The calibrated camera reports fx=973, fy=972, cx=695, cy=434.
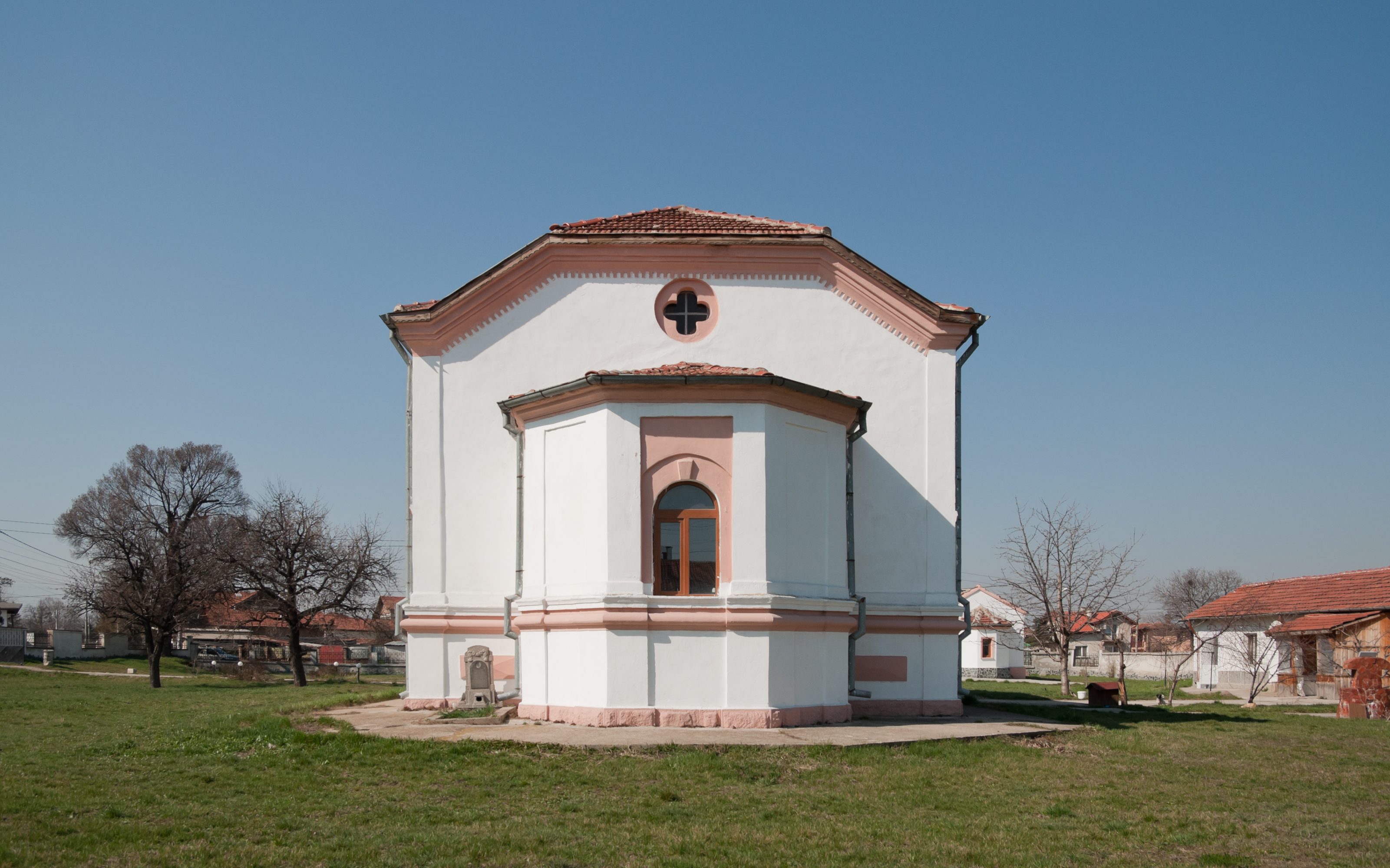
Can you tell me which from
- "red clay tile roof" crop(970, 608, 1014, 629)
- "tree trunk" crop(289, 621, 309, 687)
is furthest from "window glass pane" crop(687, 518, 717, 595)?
"red clay tile roof" crop(970, 608, 1014, 629)

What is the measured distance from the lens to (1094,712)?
64.3 feet

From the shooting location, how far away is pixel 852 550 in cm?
1711

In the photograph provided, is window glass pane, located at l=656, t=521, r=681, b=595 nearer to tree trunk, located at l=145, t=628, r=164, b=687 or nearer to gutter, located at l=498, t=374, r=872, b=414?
gutter, located at l=498, t=374, r=872, b=414

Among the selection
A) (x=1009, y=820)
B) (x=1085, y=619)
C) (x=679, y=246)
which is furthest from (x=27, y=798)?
(x=1085, y=619)

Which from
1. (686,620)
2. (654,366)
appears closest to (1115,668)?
(654,366)

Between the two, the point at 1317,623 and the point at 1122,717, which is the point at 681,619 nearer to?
the point at 1122,717

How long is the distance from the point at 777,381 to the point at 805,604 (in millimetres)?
3467

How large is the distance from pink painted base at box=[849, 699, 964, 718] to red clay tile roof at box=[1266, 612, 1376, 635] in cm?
2389

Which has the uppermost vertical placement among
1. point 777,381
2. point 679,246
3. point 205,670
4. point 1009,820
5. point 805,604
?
point 679,246

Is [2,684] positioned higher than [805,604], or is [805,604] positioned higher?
[805,604]

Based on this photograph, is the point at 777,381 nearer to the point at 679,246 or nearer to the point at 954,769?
the point at 679,246

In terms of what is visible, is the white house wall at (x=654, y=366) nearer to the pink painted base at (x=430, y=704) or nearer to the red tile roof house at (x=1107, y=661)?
the pink painted base at (x=430, y=704)

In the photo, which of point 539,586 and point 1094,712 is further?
point 1094,712

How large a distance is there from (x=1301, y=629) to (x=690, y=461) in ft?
98.6
